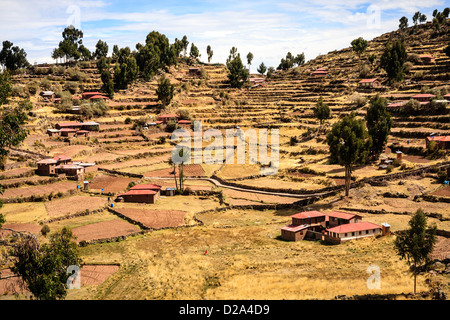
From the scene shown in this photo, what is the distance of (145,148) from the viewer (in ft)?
292

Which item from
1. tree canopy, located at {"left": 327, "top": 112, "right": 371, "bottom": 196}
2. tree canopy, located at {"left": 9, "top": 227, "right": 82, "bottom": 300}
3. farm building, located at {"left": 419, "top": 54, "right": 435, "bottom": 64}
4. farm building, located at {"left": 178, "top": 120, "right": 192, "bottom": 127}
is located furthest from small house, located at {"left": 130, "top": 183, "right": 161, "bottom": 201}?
farm building, located at {"left": 419, "top": 54, "right": 435, "bottom": 64}

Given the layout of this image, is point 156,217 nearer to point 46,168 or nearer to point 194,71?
point 46,168

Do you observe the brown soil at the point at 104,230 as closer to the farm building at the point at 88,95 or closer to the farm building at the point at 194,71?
the farm building at the point at 88,95

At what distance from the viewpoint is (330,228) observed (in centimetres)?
4666

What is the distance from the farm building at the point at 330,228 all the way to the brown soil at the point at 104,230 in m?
17.7

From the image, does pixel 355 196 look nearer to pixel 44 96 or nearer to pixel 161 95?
pixel 161 95

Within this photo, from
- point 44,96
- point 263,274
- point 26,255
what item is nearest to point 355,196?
point 263,274

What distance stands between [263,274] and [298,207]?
72.6 ft

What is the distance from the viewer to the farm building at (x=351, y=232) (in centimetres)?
4319

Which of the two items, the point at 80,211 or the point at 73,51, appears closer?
the point at 80,211

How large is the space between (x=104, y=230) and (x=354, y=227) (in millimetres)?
27469

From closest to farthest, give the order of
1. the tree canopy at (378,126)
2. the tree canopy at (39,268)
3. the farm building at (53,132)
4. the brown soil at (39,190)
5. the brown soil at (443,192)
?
the tree canopy at (39,268) → the brown soil at (443,192) → the brown soil at (39,190) → the tree canopy at (378,126) → the farm building at (53,132)

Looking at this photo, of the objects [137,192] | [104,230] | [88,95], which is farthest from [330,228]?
[88,95]

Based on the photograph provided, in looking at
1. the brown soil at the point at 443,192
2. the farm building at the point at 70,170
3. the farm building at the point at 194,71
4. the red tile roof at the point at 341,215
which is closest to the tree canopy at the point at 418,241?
the red tile roof at the point at 341,215
